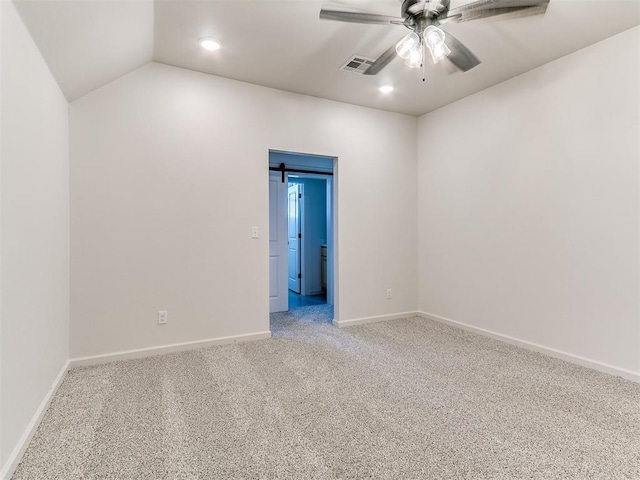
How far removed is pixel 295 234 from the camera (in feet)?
19.2

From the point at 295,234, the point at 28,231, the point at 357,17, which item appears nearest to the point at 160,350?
the point at 28,231

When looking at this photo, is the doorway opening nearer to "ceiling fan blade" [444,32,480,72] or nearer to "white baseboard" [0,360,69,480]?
"ceiling fan blade" [444,32,480,72]

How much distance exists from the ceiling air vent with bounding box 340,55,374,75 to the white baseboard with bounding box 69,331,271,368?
8.61 feet

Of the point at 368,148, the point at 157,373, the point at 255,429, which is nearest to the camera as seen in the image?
the point at 255,429

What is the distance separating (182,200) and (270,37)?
1.53 m

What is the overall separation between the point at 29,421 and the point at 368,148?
365 centimetres

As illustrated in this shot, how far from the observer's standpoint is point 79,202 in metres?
2.59

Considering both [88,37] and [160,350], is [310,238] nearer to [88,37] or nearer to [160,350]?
[160,350]

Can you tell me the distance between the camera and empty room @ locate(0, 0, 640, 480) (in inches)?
64.3

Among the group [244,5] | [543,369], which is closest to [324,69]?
[244,5]

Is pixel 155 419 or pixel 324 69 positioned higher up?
pixel 324 69

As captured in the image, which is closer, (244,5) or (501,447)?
(501,447)

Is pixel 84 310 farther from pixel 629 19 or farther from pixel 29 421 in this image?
pixel 629 19

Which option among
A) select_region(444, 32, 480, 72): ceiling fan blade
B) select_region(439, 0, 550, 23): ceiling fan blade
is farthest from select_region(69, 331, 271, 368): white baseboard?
select_region(439, 0, 550, 23): ceiling fan blade
